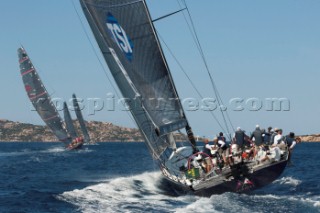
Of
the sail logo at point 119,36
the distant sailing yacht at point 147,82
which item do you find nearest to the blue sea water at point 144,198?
the distant sailing yacht at point 147,82

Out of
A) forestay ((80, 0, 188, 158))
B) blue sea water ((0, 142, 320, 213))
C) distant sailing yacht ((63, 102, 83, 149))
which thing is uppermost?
forestay ((80, 0, 188, 158))

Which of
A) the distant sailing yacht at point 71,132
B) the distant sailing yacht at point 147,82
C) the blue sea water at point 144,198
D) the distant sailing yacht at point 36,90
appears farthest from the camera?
the distant sailing yacht at point 71,132

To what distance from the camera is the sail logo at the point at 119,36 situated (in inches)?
1054

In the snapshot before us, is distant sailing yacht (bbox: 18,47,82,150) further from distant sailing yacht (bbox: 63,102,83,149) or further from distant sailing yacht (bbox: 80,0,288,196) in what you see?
distant sailing yacht (bbox: 80,0,288,196)

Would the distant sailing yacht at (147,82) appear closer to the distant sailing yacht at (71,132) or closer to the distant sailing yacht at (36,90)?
the distant sailing yacht at (36,90)

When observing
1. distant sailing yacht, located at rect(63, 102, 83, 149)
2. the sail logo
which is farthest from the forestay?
distant sailing yacht, located at rect(63, 102, 83, 149)

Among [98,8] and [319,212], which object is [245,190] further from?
[98,8]

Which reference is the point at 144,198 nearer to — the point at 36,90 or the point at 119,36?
the point at 119,36

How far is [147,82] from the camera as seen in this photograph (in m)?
26.8

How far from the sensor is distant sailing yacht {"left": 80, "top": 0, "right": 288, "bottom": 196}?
26.4 m

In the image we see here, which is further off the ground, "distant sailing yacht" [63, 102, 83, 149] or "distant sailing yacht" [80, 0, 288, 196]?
"distant sailing yacht" [80, 0, 288, 196]

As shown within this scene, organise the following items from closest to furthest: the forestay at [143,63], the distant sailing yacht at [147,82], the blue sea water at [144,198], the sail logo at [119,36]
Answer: the blue sea water at [144,198] < the distant sailing yacht at [147,82] < the forestay at [143,63] < the sail logo at [119,36]

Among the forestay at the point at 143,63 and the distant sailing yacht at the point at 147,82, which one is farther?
the forestay at the point at 143,63

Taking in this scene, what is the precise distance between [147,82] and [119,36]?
2815mm
